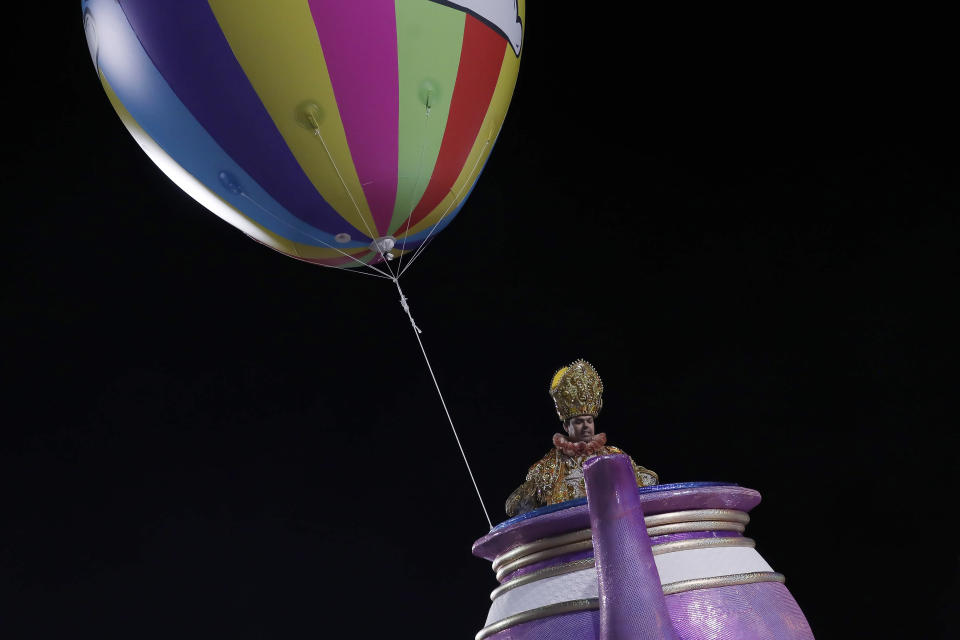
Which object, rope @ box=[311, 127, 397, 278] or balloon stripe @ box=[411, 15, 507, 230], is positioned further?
balloon stripe @ box=[411, 15, 507, 230]

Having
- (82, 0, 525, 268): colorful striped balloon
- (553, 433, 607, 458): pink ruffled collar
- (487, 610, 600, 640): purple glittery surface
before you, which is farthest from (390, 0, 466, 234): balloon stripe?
(487, 610, 600, 640): purple glittery surface

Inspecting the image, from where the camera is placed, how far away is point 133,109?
9.12 feet

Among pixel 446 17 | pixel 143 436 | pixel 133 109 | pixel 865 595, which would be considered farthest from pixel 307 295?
pixel 865 595

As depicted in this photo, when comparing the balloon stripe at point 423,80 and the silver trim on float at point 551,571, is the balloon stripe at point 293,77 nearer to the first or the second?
the balloon stripe at point 423,80

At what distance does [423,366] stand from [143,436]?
4.08ft

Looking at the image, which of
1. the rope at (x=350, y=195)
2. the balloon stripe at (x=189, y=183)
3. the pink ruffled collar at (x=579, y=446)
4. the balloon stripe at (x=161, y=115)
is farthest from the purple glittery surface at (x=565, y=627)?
the balloon stripe at (x=189, y=183)

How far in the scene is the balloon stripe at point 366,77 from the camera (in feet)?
8.37

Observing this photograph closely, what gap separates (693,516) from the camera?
1072 millimetres

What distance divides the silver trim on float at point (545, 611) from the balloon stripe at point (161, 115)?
1883 mm

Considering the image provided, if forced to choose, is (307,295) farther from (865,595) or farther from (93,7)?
(865,595)

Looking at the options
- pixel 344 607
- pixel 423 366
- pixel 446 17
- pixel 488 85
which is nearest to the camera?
pixel 446 17

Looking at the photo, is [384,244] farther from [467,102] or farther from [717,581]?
[717,581]

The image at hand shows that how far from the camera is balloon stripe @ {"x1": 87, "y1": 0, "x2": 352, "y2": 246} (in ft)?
8.65

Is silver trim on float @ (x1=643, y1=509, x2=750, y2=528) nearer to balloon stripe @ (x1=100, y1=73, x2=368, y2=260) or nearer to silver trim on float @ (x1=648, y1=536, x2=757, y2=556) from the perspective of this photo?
silver trim on float @ (x1=648, y1=536, x2=757, y2=556)
